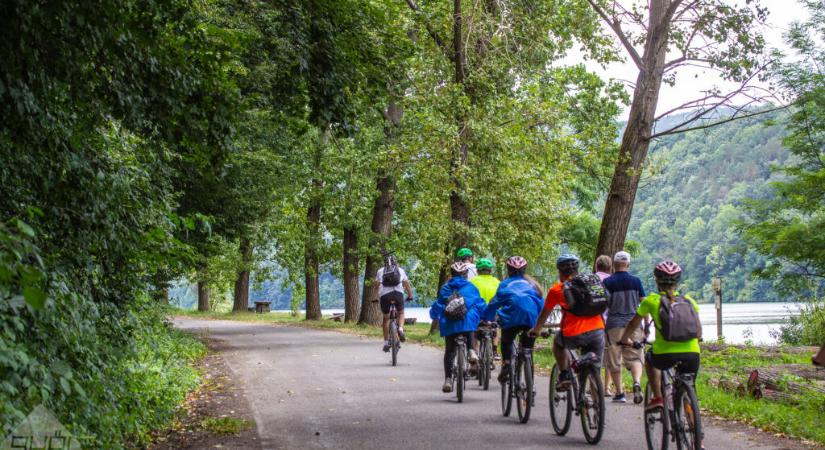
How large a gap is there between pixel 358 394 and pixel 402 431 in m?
3.04

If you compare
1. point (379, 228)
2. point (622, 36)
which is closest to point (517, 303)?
point (622, 36)

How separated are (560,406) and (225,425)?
3.64 metres

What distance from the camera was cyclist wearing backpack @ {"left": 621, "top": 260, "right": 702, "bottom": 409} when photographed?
7039 mm

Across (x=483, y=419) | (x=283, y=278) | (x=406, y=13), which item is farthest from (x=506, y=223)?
(x=283, y=278)

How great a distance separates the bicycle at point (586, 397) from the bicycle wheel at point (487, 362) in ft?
10.9

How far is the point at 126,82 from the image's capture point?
25.6 feet

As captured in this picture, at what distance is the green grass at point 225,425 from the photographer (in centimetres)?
931

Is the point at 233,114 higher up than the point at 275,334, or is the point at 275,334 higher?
the point at 233,114

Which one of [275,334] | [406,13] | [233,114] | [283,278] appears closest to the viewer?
[233,114]

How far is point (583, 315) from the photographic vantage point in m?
8.70

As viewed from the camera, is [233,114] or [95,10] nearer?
[95,10]

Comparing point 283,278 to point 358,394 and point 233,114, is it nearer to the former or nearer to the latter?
point 358,394

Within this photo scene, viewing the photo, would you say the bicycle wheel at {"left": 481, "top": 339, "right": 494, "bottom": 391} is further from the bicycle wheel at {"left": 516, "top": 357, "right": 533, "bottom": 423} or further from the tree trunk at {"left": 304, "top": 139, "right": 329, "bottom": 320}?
the tree trunk at {"left": 304, "top": 139, "right": 329, "bottom": 320}

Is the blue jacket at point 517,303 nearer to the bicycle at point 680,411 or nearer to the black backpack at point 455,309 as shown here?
the black backpack at point 455,309
